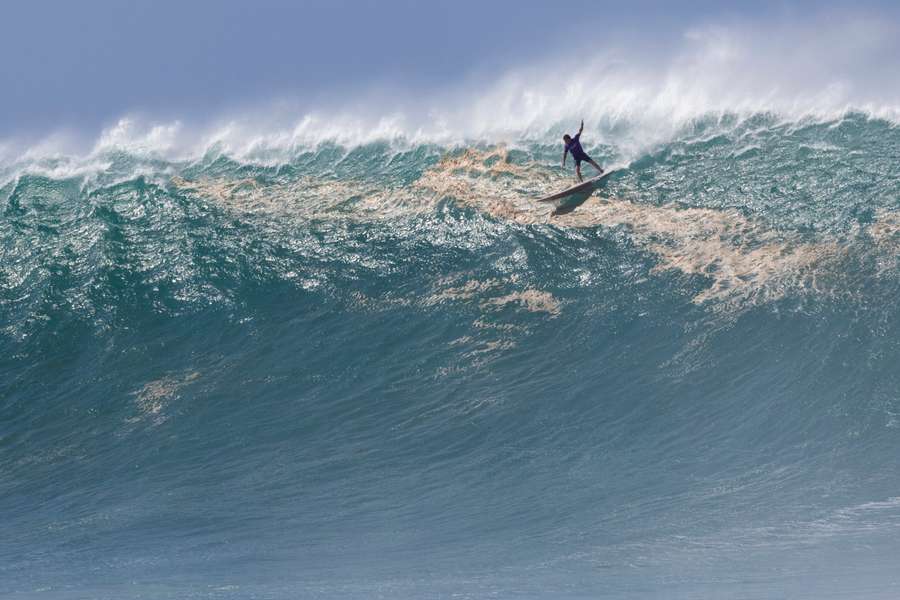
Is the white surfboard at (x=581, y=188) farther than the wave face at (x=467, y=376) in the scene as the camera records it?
Yes

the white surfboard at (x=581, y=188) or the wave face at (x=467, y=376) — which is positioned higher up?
the white surfboard at (x=581, y=188)

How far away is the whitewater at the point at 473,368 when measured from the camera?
10445 millimetres

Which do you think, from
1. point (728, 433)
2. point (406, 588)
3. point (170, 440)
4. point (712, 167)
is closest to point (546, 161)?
point (712, 167)

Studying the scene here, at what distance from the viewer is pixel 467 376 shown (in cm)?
1362

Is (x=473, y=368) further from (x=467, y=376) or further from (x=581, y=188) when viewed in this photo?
(x=581, y=188)

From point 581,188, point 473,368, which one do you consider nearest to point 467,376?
point 473,368

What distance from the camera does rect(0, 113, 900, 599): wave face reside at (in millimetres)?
10422

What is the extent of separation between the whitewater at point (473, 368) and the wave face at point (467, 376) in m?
0.05

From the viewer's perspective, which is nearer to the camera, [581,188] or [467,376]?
[467,376]

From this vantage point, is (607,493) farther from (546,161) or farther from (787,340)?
(546,161)

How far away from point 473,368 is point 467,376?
204mm

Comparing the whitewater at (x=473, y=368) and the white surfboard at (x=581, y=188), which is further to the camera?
the white surfboard at (x=581, y=188)

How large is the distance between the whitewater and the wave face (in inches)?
2.0

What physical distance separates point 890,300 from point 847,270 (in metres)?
0.93
